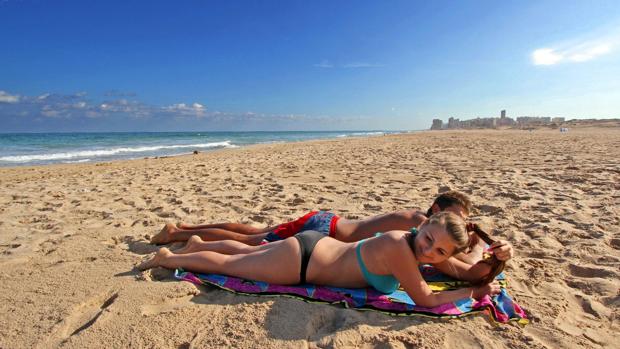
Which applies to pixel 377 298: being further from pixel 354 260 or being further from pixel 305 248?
pixel 305 248

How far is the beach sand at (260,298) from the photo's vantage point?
2.01 meters

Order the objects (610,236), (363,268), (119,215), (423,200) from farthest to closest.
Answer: (423,200)
(119,215)
(610,236)
(363,268)

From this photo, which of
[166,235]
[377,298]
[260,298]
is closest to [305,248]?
[260,298]

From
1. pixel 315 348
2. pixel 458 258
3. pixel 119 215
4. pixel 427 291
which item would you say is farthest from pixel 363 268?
pixel 119 215

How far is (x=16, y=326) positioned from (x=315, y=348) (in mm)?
1802

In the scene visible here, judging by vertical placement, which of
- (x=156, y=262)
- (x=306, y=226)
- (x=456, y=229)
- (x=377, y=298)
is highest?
(x=456, y=229)

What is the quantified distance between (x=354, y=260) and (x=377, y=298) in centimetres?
29

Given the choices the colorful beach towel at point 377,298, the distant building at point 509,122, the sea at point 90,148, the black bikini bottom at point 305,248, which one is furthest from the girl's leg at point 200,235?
the distant building at point 509,122

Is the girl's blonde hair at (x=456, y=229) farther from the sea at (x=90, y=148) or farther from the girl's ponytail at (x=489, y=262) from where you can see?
the sea at (x=90, y=148)

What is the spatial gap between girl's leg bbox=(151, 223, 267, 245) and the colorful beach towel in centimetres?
60

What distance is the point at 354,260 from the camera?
8.09ft

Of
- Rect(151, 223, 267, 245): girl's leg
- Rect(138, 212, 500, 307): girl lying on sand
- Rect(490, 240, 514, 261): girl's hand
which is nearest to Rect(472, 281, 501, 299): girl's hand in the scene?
Rect(138, 212, 500, 307): girl lying on sand

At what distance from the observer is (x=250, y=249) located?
2797 millimetres

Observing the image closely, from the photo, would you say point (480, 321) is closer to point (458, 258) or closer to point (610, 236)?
point (458, 258)
